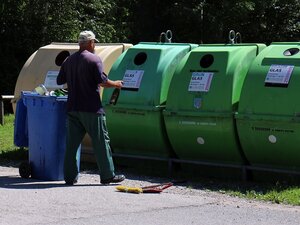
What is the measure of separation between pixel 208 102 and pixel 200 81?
11.6 inches

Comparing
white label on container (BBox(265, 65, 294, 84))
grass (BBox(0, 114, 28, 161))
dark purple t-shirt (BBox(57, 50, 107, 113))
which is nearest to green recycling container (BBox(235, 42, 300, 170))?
white label on container (BBox(265, 65, 294, 84))

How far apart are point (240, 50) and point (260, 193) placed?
6.12ft

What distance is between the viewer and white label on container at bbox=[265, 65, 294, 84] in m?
7.71

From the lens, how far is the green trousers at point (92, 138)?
7.68 m

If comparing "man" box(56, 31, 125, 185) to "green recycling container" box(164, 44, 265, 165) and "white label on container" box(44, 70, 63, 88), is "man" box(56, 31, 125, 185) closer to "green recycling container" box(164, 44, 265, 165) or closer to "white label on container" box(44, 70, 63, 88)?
"green recycling container" box(164, 44, 265, 165)

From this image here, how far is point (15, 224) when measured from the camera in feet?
19.1

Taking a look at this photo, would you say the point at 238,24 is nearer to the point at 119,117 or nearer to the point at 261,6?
the point at 261,6

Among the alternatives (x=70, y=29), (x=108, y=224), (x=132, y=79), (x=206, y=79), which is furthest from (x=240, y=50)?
(x=70, y=29)

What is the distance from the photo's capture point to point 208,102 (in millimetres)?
8164

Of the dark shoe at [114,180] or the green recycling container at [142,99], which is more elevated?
the green recycling container at [142,99]

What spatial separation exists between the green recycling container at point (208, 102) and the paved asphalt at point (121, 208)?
866 millimetres

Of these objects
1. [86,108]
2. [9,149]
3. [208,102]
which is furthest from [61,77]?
[9,149]

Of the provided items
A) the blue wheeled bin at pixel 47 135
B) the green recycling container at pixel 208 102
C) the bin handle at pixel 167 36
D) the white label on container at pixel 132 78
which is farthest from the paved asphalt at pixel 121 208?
the bin handle at pixel 167 36

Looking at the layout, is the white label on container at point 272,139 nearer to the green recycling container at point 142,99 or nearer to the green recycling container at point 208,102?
the green recycling container at point 208,102
